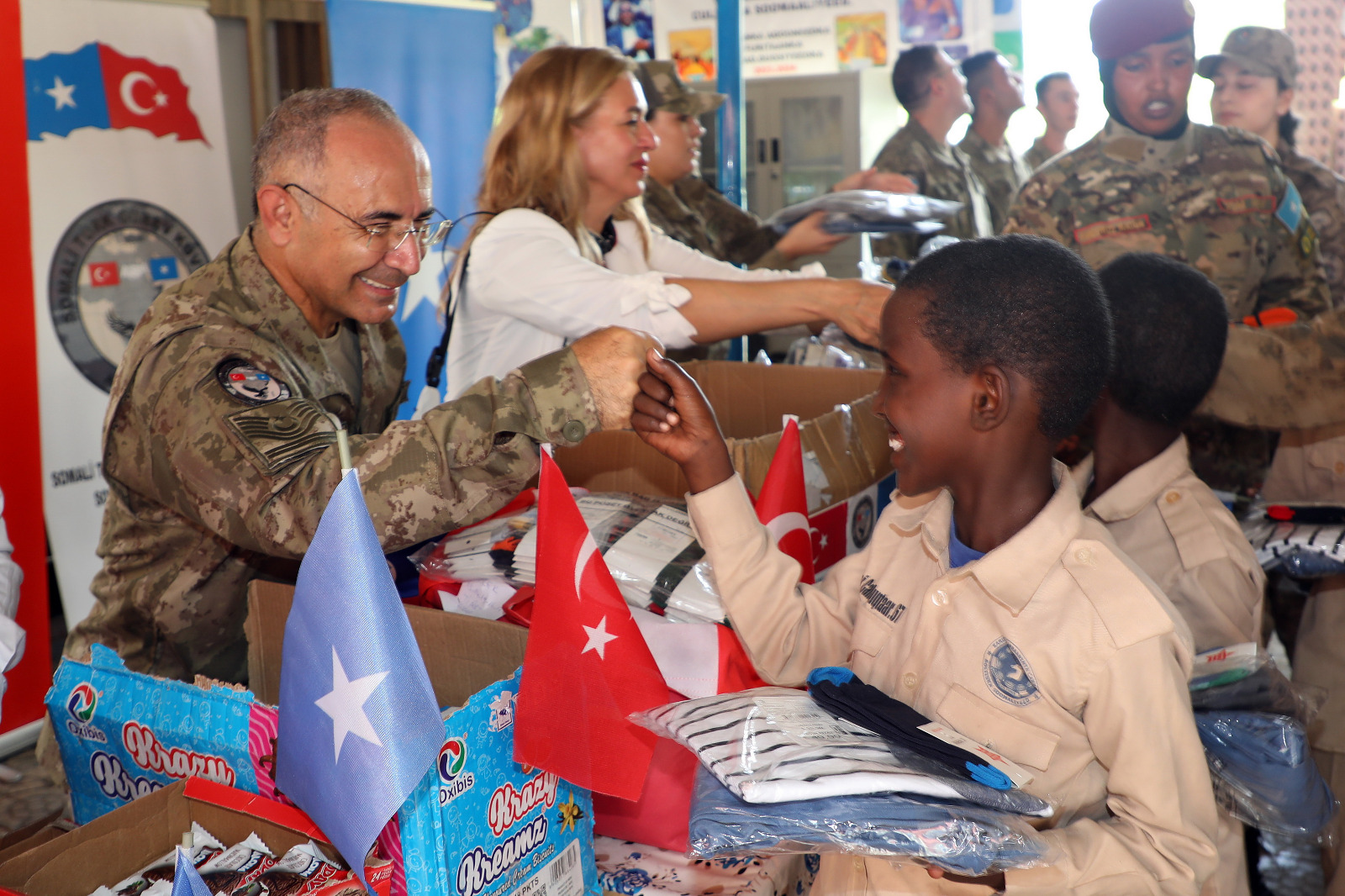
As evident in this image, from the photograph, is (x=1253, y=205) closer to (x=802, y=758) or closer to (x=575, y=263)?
(x=575, y=263)

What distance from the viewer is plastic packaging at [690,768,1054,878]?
2.77 feet

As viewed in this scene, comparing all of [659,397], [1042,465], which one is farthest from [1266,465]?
[659,397]

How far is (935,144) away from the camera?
4.90m

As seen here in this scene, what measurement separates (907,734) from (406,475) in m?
0.70

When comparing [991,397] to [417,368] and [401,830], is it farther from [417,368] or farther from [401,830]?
[417,368]

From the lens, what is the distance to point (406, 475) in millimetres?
1311

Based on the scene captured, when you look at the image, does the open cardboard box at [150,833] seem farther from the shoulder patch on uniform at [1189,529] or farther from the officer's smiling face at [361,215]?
the shoulder patch on uniform at [1189,529]

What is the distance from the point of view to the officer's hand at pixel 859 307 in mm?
1917

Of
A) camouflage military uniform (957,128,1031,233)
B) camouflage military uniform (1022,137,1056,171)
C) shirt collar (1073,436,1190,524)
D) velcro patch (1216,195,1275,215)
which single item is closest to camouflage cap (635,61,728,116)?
velcro patch (1216,195,1275,215)

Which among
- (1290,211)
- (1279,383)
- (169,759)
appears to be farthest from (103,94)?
(1290,211)

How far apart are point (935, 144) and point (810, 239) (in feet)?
7.41

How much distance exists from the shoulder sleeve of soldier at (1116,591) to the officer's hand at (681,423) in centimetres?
45

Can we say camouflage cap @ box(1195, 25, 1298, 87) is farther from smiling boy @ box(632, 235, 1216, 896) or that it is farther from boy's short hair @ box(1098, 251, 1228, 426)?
smiling boy @ box(632, 235, 1216, 896)

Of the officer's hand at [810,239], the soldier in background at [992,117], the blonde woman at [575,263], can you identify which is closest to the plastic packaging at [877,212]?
the officer's hand at [810,239]
